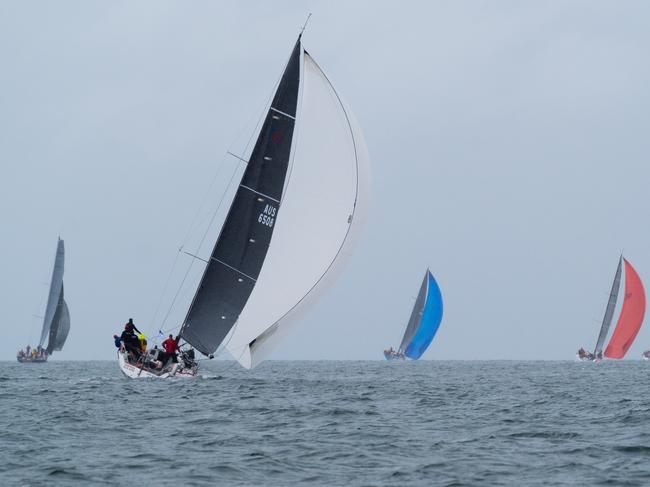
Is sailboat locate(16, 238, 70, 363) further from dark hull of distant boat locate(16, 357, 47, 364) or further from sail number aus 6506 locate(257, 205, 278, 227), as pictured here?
sail number aus 6506 locate(257, 205, 278, 227)

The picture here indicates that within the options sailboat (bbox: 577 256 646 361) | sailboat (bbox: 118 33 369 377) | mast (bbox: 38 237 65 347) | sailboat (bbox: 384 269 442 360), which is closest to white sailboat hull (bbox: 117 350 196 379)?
sailboat (bbox: 118 33 369 377)

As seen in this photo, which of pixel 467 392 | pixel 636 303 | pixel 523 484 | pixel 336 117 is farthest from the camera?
pixel 636 303

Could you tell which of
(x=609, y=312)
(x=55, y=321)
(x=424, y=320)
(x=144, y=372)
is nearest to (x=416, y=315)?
(x=424, y=320)

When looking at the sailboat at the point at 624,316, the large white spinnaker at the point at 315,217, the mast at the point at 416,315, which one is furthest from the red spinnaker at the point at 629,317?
the large white spinnaker at the point at 315,217

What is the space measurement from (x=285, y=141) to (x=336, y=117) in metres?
1.68

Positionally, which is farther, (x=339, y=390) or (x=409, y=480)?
(x=339, y=390)

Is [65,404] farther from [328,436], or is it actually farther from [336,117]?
[336,117]

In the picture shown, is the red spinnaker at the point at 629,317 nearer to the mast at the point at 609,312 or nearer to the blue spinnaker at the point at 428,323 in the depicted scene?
the mast at the point at 609,312

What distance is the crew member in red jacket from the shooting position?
28641mm

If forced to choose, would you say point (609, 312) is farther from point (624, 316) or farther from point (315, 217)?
point (315, 217)

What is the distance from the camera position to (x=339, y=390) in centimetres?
2892

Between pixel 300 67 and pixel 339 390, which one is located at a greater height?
pixel 300 67

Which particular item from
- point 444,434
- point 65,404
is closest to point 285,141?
point 65,404

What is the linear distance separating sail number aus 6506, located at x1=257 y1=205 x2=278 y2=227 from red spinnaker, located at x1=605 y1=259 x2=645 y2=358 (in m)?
51.1
